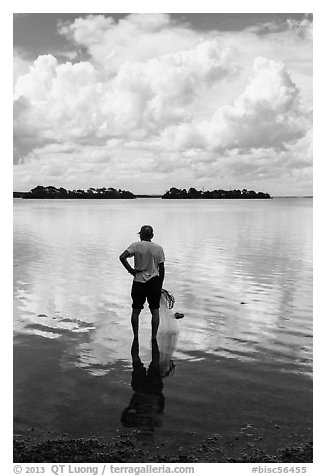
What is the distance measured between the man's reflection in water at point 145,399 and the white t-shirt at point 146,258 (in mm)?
1460

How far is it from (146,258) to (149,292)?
65cm

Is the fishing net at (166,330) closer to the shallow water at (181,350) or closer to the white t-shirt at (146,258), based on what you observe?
the shallow water at (181,350)

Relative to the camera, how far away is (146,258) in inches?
402

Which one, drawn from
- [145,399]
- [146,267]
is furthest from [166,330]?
[145,399]

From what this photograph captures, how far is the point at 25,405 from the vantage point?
8.03m

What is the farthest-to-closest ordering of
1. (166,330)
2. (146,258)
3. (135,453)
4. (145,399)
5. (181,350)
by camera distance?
(166,330) < (181,350) < (146,258) < (145,399) < (135,453)

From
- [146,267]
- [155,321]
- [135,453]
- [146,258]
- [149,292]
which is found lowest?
[135,453]

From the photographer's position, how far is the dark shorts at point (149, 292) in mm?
10352

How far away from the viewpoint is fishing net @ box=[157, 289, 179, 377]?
10602 mm

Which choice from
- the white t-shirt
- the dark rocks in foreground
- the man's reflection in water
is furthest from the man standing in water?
the dark rocks in foreground

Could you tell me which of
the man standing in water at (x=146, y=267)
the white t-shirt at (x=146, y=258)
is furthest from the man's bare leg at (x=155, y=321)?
the white t-shirt at (x=146, y=258)

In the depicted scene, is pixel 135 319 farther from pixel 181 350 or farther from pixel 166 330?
pixel 181 350

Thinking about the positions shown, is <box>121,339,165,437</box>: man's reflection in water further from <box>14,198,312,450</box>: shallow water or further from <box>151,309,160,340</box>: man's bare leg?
<box>151,309,160,340</box>: man's bare leg
